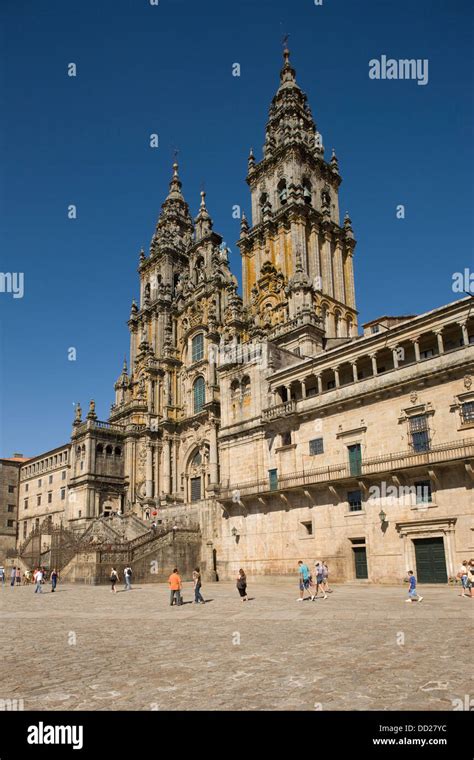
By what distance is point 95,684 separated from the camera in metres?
8.58

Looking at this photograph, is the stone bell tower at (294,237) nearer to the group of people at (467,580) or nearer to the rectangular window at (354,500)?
the rectangular window at (354,500)

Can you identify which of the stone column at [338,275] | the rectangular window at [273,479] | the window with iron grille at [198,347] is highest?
the stone column at [338,275]

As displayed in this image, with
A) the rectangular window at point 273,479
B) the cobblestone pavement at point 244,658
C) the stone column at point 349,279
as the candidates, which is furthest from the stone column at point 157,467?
the cobblestone pavement at point 244,658

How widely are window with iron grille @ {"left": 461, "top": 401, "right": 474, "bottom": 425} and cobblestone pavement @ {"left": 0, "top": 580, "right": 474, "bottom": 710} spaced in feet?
33.2

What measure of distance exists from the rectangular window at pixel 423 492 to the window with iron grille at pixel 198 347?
111 feet

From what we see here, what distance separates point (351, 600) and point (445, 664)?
12.7 meters

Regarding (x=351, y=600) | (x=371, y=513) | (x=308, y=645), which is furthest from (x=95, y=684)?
(x=371, y=513)

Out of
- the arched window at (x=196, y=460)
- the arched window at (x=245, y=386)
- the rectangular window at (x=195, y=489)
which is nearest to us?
the arched window at (x=245, y=386)

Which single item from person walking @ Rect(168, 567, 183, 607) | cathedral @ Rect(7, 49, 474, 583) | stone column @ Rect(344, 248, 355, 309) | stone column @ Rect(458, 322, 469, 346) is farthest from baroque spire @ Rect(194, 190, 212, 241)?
person walking @ Rect(168, 567, 183, 607)

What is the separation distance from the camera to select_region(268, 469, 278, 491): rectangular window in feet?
120

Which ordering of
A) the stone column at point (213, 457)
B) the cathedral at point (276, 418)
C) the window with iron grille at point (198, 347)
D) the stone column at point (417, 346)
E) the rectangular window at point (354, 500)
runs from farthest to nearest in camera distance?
the window with iron grille at point (198, 347) → the stone column at point (213, 457) → the rectangular window at point (354, 500) → the stone column at point (417, 346) → the cathedral at point (276, 418)

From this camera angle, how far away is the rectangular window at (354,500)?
31.2m
